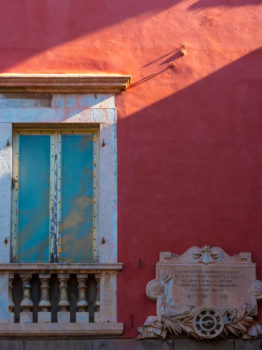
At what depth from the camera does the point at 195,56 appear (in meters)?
13.0

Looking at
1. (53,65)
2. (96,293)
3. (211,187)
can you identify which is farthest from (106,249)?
(53,65)

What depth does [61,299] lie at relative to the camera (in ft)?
39.9

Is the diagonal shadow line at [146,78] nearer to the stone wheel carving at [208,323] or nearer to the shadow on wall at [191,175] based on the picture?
the shadow on wall at [191,175]

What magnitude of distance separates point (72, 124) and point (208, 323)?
2.98 m

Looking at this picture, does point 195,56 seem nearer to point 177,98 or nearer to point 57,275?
point 177,98

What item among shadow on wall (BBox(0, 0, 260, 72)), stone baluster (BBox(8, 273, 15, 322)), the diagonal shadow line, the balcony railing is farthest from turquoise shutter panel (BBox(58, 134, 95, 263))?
shadow on wall (BBox(0, 0, 260, 72))

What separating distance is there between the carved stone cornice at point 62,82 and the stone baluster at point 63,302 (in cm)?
235

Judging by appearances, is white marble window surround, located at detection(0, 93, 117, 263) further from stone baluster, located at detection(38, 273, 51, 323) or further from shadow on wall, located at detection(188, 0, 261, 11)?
shadow on wall, located at detection(188, 0, 261, 11)

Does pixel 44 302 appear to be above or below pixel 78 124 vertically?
below

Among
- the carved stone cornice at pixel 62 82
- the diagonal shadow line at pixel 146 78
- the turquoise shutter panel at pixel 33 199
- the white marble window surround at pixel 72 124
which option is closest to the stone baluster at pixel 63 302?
the white marble window surround at pixel 72 124

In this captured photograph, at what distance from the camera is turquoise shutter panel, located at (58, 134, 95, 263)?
12.5m

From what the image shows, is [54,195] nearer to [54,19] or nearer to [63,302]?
[63,302]

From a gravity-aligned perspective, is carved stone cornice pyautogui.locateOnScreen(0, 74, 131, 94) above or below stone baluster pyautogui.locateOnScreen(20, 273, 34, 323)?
above

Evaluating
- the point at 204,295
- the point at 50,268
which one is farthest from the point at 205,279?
the point at 50,268
